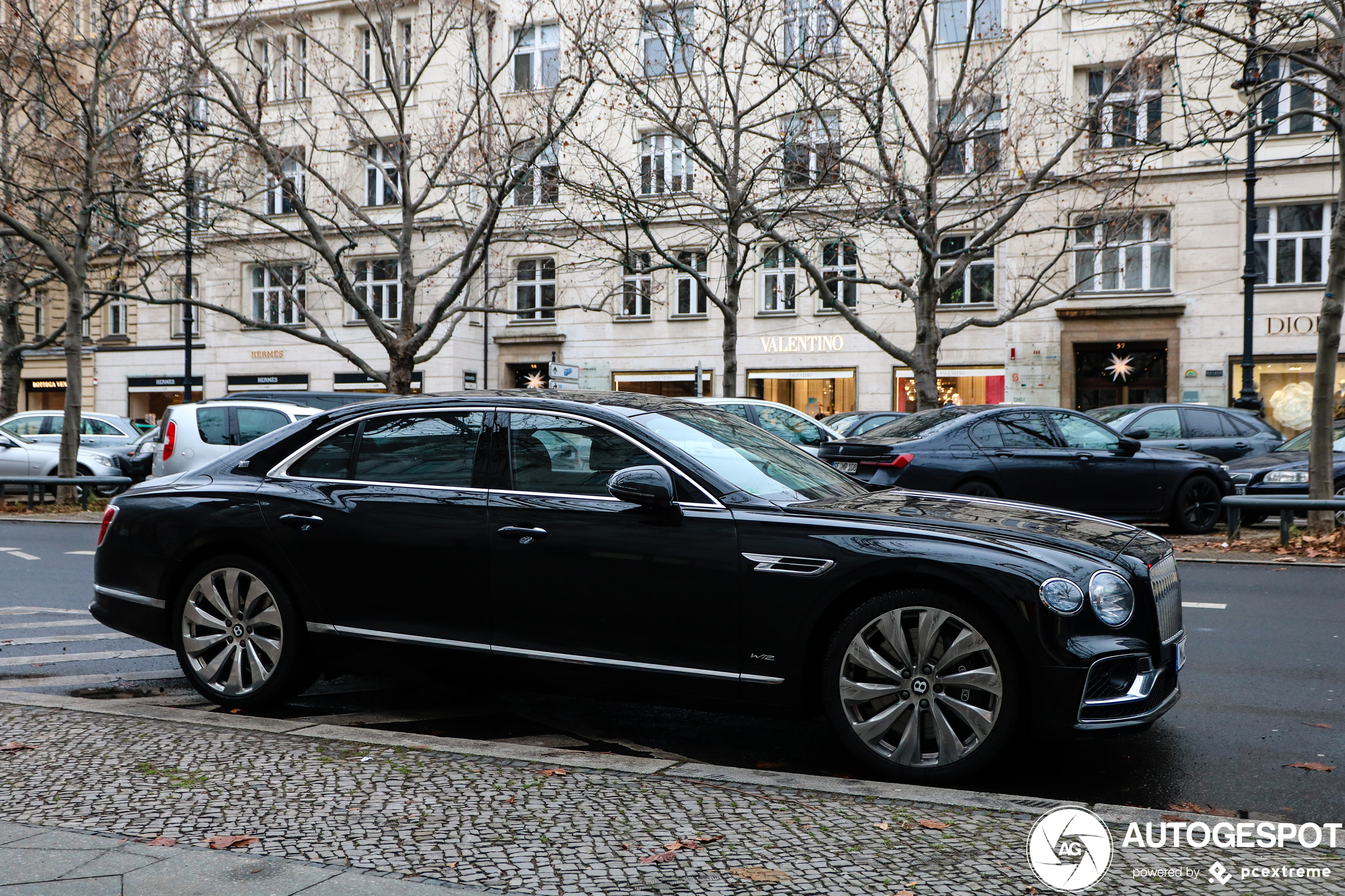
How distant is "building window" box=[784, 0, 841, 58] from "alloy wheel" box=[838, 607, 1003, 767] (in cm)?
1754

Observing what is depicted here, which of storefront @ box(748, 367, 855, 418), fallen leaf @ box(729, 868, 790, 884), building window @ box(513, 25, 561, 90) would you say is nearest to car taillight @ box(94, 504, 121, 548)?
fallen leaf @ box(729, 868, 790, 884)

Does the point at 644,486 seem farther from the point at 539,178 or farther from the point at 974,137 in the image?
the point at 539,178

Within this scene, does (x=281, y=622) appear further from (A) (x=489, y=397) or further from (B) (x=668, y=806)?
(B) (x=668, y=806)

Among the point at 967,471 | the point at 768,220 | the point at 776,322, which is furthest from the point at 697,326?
the point at 967,471

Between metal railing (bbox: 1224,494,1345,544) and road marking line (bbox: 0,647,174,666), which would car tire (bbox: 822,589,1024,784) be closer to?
road marking line (bbox: 0,647,174,666)

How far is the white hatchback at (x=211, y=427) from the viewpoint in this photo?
15766 millimetres

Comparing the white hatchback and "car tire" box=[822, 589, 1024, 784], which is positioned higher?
the white hatchback

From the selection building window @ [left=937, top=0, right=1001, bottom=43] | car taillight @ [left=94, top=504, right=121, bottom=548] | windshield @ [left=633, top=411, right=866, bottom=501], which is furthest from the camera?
building window @ [left=937, top=0, right=1001, bottom=43]

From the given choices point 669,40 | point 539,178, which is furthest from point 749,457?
point 669,40

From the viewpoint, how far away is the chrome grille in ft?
15.7

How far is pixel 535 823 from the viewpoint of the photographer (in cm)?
385

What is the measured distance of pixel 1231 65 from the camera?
28953 millimetres

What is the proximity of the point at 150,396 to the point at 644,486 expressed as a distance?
43.2 meters

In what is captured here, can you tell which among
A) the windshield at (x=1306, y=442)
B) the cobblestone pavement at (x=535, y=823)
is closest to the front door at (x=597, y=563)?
the cobblestone pavement at (x=535, y=823)
